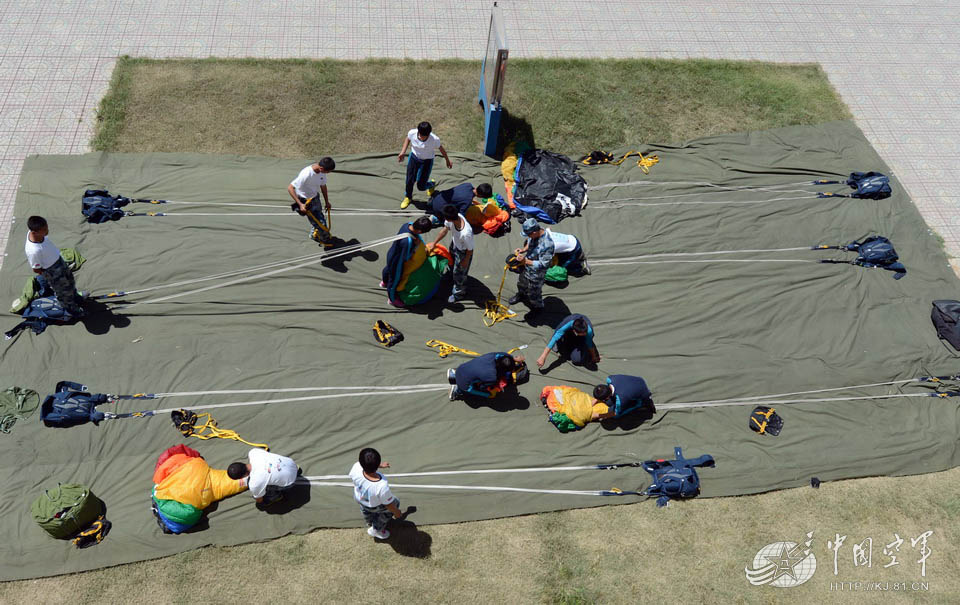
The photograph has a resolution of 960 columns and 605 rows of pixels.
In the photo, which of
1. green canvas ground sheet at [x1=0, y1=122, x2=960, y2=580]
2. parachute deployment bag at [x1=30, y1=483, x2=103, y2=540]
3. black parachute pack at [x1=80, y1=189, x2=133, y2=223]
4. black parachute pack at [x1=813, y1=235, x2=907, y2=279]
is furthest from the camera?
black parachute pack at [x1=813, y1=235, x2=907, y2=279]

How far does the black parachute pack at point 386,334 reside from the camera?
30.2 ft

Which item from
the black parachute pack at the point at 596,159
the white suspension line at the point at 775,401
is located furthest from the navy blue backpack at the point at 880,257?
the black parachute pack at the point at 596,159

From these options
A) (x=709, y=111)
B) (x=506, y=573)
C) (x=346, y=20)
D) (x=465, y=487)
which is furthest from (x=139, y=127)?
(x=709, y=111)

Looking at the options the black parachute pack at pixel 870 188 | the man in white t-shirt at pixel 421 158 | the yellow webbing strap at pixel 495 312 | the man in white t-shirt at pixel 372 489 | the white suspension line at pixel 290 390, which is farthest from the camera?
the black parachute pack at pixel 870 188

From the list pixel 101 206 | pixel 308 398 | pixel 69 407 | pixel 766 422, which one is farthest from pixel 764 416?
pixel 101 206

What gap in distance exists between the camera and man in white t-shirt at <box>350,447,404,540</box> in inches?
265

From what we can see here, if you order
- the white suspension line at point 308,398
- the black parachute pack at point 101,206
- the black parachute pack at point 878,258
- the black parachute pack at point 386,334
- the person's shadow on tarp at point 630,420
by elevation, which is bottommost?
the person's shadow on tarp at point 630,420

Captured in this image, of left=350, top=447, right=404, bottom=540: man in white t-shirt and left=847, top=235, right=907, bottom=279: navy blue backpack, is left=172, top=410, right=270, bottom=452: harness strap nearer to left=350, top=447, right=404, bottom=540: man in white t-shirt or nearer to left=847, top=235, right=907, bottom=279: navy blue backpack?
left=350, top=447, right=404, bottom=540: man in white t-shirt

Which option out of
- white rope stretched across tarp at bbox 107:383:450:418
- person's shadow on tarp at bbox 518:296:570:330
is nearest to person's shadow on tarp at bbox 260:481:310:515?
white rope stretched across tarp at bbox 107:383:450:418

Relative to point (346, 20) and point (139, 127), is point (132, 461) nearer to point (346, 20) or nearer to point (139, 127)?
point (139, 127)

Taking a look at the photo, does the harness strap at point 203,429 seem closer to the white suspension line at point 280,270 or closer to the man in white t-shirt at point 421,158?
the white suspension line at point 280,270

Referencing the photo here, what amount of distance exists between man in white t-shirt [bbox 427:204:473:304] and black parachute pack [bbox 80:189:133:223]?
5.29m

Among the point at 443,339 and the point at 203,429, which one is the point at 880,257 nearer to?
the point at 443,339

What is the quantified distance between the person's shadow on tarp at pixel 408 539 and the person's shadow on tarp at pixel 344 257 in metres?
4.05
